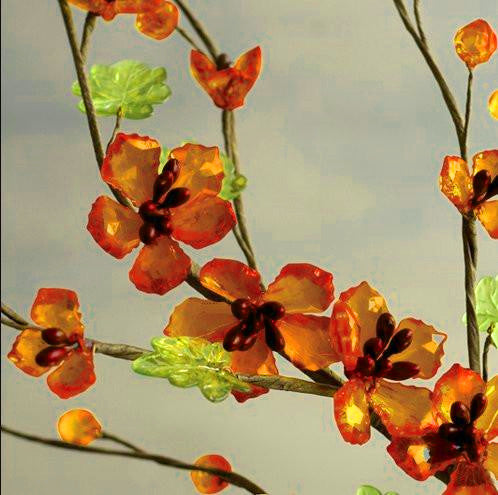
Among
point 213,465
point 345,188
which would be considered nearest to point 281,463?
point 213,465

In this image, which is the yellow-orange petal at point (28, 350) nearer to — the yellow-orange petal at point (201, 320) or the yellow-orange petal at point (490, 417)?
the yellow-orange petal at point (201, 320)

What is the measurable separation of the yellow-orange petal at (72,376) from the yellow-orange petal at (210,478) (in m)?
0.07

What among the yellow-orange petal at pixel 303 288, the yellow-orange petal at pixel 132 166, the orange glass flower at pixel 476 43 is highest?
the orange glass flower at pixel 476 43

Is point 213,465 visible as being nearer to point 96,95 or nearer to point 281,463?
point 281,463

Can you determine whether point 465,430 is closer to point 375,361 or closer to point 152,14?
point 375,361

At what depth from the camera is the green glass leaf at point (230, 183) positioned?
1.34 ft

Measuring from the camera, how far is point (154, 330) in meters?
0.50

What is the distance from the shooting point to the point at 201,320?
1.29 feet

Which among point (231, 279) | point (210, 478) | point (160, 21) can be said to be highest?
point (160, 21)

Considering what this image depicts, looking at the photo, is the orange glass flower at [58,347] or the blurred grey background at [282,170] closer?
the orange glass flower at [58,347]

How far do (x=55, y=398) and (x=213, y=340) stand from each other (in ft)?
0.45

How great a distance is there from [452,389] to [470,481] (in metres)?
0.04

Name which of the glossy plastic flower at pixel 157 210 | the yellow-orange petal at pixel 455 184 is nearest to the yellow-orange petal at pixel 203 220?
the glossy plastic flower at pixel 157 210

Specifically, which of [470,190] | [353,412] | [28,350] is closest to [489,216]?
[470,190]
